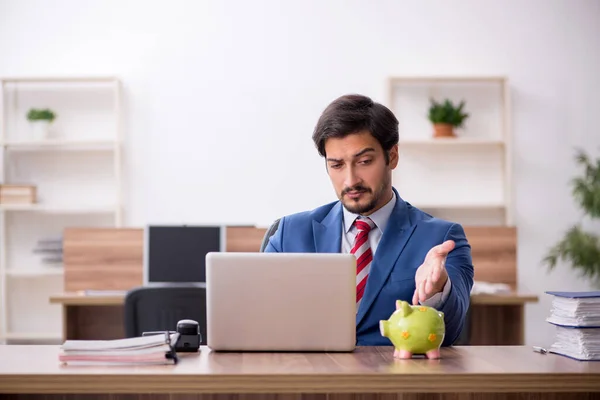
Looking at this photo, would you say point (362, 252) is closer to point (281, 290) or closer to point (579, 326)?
point (281, 290)

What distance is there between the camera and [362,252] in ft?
7.84

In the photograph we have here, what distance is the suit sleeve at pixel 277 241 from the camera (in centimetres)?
249

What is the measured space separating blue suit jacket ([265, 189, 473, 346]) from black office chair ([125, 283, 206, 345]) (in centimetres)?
→ 133

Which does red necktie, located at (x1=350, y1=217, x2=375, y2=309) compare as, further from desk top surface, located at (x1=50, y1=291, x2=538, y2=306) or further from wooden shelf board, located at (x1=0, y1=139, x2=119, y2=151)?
wooden shelf board, located at (x1=0, y1=139, x2=119, y2=151)

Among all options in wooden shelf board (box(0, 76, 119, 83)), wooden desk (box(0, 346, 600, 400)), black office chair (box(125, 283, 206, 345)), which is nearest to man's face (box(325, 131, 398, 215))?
wooden desk (box(0, 346, 600, 400))

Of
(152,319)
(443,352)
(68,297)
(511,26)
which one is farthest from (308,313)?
(511,26)

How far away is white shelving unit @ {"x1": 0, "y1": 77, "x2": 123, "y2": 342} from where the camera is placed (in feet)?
20.0

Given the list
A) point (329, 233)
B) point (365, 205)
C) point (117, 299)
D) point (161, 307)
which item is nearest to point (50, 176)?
point (117, 299)

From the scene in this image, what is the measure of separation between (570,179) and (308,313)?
186 inches

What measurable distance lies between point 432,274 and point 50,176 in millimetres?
4723

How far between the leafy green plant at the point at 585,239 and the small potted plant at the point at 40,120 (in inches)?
140

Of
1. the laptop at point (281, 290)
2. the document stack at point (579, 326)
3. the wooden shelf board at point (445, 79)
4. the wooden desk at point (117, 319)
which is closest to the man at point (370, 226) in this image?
the document stack at point (579, 326)

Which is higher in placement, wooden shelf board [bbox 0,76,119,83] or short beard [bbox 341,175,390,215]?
wooden shelf board [bbox 0,76,119,83]

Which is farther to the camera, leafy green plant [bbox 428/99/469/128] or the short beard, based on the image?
leafy green plant [bbox 428/99/469/128]
